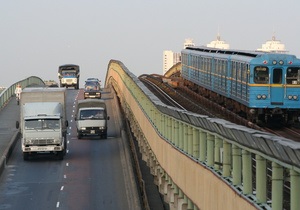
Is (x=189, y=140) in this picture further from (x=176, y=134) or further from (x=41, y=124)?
(x=41, y=124)

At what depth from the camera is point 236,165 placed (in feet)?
50.5

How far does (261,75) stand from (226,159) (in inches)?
950

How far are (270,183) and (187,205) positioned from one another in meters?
9.95

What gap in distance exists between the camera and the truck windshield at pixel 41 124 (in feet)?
154

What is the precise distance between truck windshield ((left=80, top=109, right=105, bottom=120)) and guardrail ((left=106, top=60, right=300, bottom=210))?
28592mm

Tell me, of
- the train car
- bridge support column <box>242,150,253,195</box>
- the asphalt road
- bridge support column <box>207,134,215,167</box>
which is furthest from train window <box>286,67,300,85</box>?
bridge support column <box>242,150,253,195</box>

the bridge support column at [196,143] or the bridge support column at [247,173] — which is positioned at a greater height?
the bridge support column at [247,173]

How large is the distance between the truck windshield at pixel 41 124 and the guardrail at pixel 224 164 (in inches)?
685

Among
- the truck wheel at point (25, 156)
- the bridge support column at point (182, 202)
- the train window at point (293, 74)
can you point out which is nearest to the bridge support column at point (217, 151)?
the bridge support column at point (182, 202)

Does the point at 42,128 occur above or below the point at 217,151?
below

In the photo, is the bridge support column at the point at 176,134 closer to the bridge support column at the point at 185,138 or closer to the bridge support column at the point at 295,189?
the bridge support column at the point at 185,138

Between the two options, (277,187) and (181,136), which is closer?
(277,187)

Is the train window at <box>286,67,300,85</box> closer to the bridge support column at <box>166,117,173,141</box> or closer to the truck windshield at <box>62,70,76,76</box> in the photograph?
the bridge support column at <box>166,117,173,141</box>

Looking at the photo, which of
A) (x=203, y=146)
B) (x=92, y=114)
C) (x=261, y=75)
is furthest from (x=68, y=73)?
(x=203, y=146)
